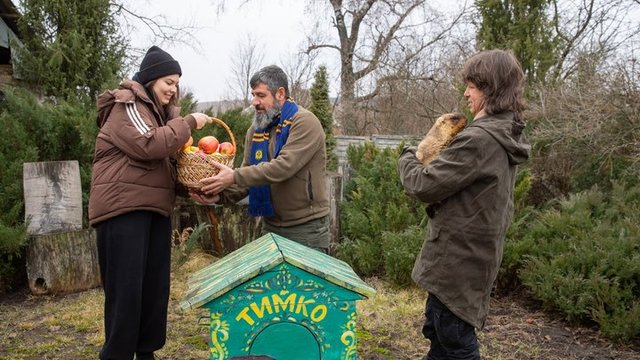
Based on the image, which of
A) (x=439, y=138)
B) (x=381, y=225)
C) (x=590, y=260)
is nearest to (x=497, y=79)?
(x=439, y=138)

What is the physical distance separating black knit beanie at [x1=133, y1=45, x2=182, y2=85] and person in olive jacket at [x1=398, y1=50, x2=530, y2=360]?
50.3 inches

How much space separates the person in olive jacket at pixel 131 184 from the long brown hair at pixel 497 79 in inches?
53.4

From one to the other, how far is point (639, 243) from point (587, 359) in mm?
1030

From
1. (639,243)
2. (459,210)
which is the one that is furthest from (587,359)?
(459,210)

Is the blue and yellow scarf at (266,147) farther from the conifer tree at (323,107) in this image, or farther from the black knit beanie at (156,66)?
the conifer tree at (323,107)

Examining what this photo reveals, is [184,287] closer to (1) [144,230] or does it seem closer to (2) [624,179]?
(1) [144,230]

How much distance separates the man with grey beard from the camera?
309 cm

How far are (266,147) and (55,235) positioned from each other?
2722 mm

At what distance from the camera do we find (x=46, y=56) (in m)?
6.89

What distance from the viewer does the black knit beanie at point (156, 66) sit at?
2.79 meters

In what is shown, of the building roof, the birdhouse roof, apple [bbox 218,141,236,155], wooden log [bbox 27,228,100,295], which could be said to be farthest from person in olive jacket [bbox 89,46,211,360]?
the building roof

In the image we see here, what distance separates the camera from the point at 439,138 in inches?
94.3

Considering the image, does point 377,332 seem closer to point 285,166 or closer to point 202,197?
point 285,166

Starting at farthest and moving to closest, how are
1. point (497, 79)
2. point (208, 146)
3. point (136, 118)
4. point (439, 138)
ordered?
1. point (208, 146)
2. point (136, 118)
3. point (439, 138)
4. point (497, 79)
